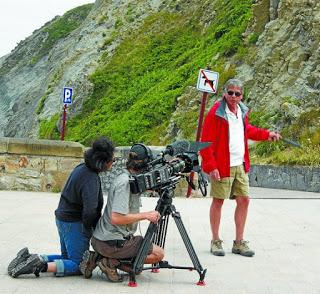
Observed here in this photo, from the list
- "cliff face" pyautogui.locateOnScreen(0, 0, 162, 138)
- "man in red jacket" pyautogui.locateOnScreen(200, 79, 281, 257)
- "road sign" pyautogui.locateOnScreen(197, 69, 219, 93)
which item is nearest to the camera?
"man in red jacket" pyautogui.locateOnScreen(200, 79, 281, 257)

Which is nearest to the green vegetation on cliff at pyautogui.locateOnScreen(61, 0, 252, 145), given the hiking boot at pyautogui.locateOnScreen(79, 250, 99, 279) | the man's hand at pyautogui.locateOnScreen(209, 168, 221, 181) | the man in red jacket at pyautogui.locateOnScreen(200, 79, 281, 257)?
the man in red jacket at pyautogui.locateOnScreen(200, 79, 281, 257)

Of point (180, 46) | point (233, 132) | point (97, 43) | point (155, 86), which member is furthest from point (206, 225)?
point (97, 43)

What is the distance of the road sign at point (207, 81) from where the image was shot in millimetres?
12945

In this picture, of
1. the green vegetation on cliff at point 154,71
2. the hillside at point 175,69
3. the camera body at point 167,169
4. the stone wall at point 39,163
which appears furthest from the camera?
the green vegetation on cliff at point 154,71

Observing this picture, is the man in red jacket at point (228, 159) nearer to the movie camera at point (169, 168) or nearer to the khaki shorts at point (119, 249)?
the movie camera at point (169, 168)

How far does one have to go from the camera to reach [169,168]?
19.3ft

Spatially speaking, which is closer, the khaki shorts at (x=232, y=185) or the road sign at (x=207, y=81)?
the khaki shorts at (x=232, y=185)

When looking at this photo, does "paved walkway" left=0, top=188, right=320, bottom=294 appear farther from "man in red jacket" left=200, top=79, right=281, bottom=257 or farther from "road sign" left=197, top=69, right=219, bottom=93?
"road sign" left=197, top=69, right=219, bottom=93

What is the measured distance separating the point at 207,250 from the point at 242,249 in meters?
0.43

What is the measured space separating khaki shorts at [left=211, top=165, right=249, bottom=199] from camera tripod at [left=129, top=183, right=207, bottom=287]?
3.83 ft

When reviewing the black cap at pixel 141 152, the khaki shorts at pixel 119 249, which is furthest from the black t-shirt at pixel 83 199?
the black cap at pixel 141 152

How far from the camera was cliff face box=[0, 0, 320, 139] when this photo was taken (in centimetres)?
2136

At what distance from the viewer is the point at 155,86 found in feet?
106

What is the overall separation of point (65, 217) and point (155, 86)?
26.4 m
